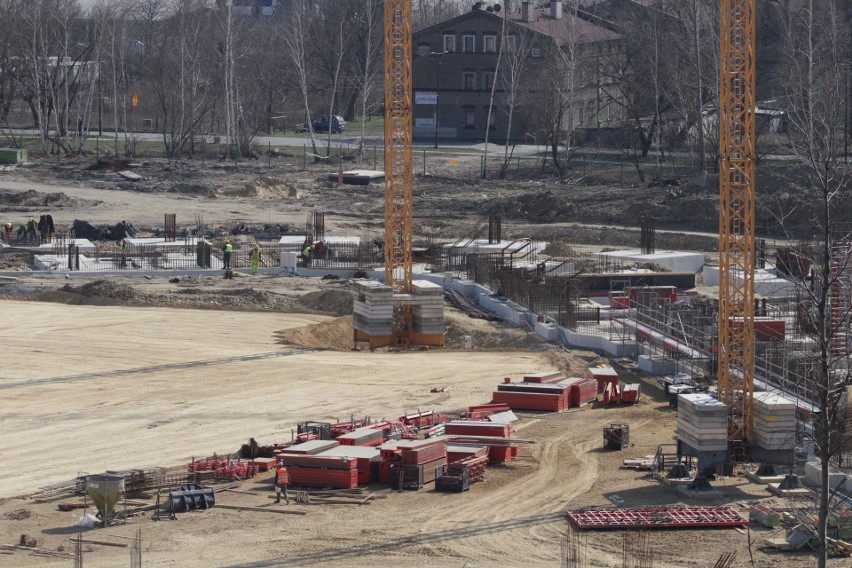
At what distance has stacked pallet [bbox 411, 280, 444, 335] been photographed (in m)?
36.2

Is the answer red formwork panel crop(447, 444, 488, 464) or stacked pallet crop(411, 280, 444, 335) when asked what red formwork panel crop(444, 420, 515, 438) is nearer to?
red formwork panel crop(447, 444, 488, 464)

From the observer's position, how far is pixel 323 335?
1473 inches

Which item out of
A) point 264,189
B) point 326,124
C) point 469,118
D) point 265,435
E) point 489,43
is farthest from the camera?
point 326,124

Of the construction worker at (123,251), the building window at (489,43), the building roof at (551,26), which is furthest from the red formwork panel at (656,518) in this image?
the building window at (489,43)

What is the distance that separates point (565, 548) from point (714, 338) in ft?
43.7

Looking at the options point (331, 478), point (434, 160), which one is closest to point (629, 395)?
point (331, 478)

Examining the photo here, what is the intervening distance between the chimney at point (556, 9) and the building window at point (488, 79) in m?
6.56

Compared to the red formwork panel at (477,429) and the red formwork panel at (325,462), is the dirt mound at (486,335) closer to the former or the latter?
the red formwork panel at (477,429)

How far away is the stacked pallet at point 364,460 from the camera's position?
21.8m

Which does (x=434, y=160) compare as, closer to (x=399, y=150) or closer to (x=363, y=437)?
(x=399, y=150)

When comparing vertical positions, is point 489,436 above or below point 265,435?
above

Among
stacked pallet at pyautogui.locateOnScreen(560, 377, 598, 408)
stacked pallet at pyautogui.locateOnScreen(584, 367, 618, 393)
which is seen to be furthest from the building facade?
stacked pallet at pyautogui.locateOnScreen(560, 377, 598, 408)

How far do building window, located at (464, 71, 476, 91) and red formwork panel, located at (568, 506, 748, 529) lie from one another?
214ft

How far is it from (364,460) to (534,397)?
690cm
